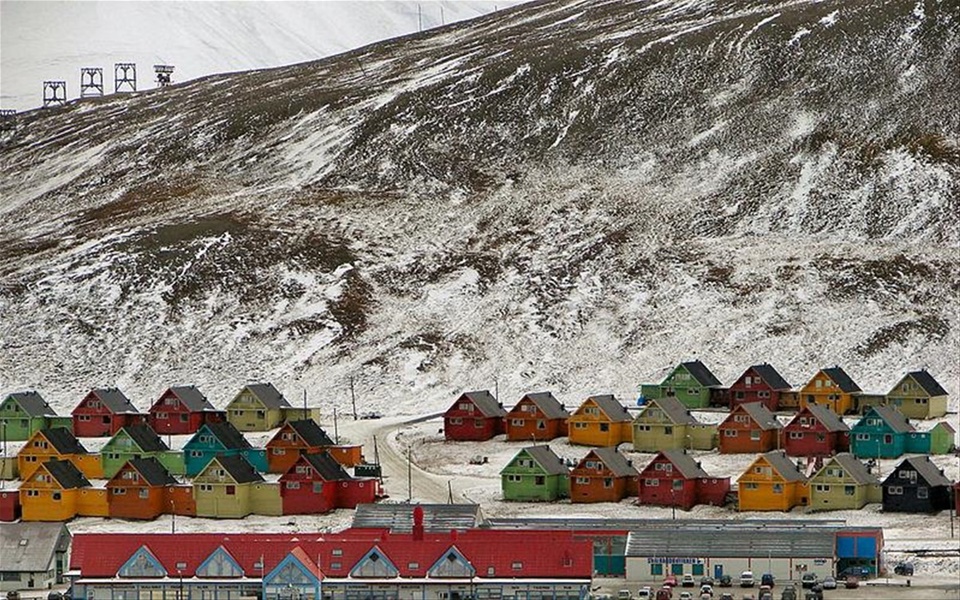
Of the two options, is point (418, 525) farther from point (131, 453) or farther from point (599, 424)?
point (599, 424)

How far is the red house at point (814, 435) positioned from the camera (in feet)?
453

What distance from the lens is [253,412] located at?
157 meters

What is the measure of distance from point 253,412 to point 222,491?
30701mm

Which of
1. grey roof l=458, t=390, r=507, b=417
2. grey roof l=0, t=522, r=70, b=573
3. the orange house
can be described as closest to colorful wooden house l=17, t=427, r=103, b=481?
the orange house

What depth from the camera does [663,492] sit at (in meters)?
125

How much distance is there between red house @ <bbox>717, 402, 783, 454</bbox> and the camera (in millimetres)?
140375

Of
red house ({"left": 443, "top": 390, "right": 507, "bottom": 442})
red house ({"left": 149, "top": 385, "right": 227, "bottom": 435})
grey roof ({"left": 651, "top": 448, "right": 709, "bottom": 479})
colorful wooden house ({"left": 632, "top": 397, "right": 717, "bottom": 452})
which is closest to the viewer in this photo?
grey roof ({"left": 651, "top": 448, "right": 709, "bottom": 479})

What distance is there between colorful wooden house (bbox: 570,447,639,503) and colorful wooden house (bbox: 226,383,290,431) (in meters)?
32.9

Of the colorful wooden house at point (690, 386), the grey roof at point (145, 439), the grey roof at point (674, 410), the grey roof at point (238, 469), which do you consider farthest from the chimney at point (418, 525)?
the colorful wooden house at point (690, 386)

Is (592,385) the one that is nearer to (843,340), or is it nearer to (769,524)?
(843,340)

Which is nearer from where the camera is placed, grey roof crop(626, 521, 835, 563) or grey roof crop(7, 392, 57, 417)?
grey roof crop(626, 521, 835, 563)

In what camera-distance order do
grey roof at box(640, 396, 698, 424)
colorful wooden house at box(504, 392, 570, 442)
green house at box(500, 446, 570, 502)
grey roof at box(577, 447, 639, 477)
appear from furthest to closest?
colorful wooden house at box(504, 392, 570, 442), grey roof at box(640, 396, 698, 424), green house at box(500, 446, 570, 502), grey roof at box(577, 447, 639, 477)

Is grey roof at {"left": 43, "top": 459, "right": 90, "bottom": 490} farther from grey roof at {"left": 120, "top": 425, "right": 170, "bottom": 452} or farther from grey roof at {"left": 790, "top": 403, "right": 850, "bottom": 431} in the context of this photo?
grey roof at {"left": 790, "top": 403, "right": 850, "bottom": 431}

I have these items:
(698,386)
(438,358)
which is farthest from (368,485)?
(438,358)
